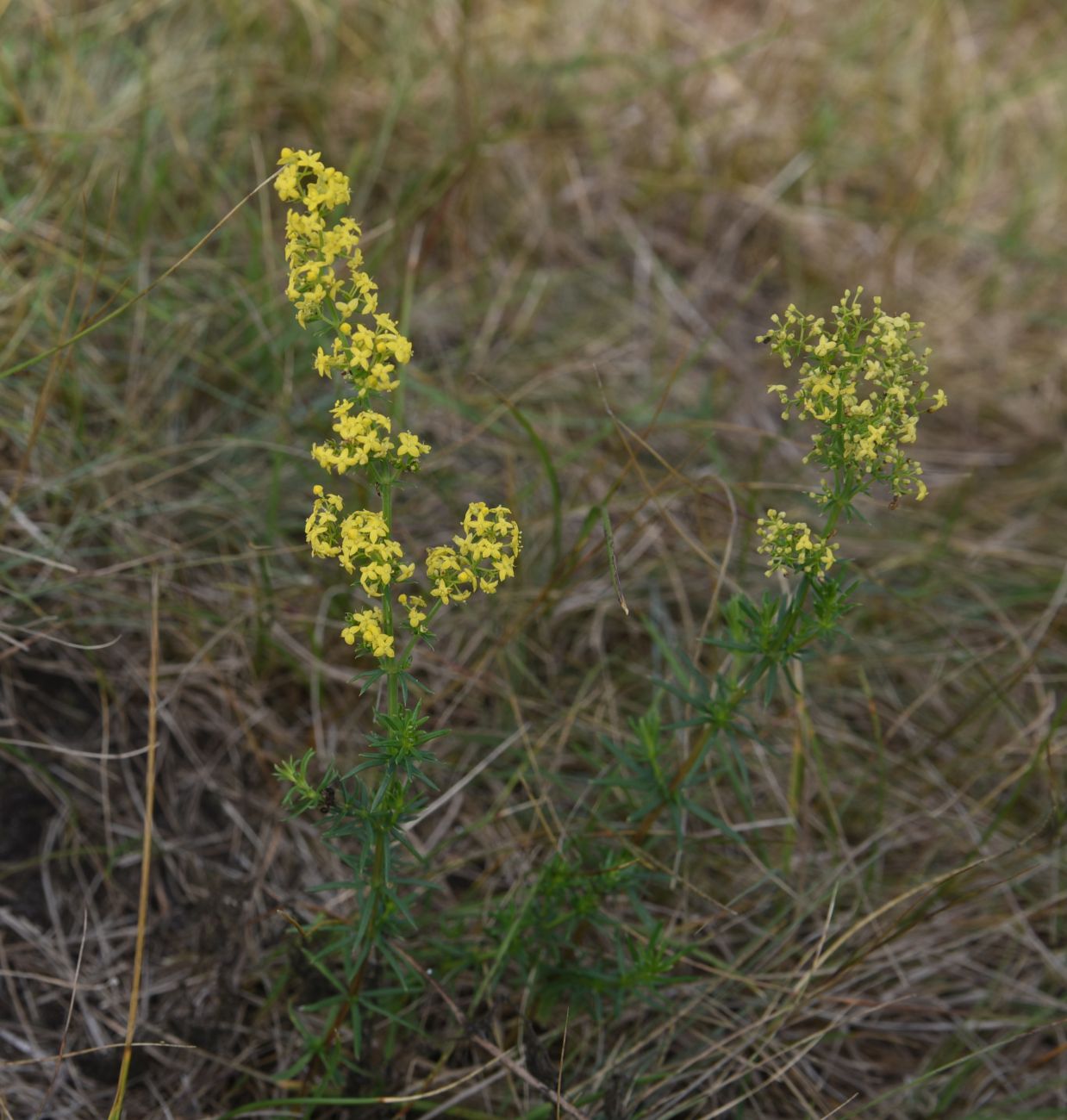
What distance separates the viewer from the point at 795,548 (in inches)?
78.5

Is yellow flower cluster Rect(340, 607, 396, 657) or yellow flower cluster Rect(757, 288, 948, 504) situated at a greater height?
yellow flower cluster Rect(757, 288, 948, 504)

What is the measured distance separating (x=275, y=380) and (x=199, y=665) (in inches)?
43.7

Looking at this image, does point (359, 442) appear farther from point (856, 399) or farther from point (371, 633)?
point (856, 399)

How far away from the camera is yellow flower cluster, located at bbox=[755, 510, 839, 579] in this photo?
1.98 metres

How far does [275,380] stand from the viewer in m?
3.70

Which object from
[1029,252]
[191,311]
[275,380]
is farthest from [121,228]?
[1029,252]

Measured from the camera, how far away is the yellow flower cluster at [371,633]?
6.07ft

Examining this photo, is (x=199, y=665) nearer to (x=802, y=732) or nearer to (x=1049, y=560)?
(x=802, y=732)

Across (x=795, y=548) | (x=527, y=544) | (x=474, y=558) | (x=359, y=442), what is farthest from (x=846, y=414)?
(x=527, y=544)

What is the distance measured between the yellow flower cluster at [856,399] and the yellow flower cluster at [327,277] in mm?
686

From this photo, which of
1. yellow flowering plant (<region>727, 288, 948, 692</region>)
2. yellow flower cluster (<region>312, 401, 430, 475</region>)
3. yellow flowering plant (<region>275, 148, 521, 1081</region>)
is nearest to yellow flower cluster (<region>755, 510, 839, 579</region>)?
yellow flowering plant (<region>727, 288, 948, 692</region>)

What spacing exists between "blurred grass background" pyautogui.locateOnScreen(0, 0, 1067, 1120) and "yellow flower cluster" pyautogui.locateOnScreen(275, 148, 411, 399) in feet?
3.55

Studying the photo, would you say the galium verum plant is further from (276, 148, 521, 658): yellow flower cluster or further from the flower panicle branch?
(276, 148, 521, 658): yellow flower cluster

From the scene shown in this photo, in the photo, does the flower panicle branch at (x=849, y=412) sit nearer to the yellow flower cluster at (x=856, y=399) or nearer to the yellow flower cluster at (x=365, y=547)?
the yellow flower cluster at (x=856, y=399)
